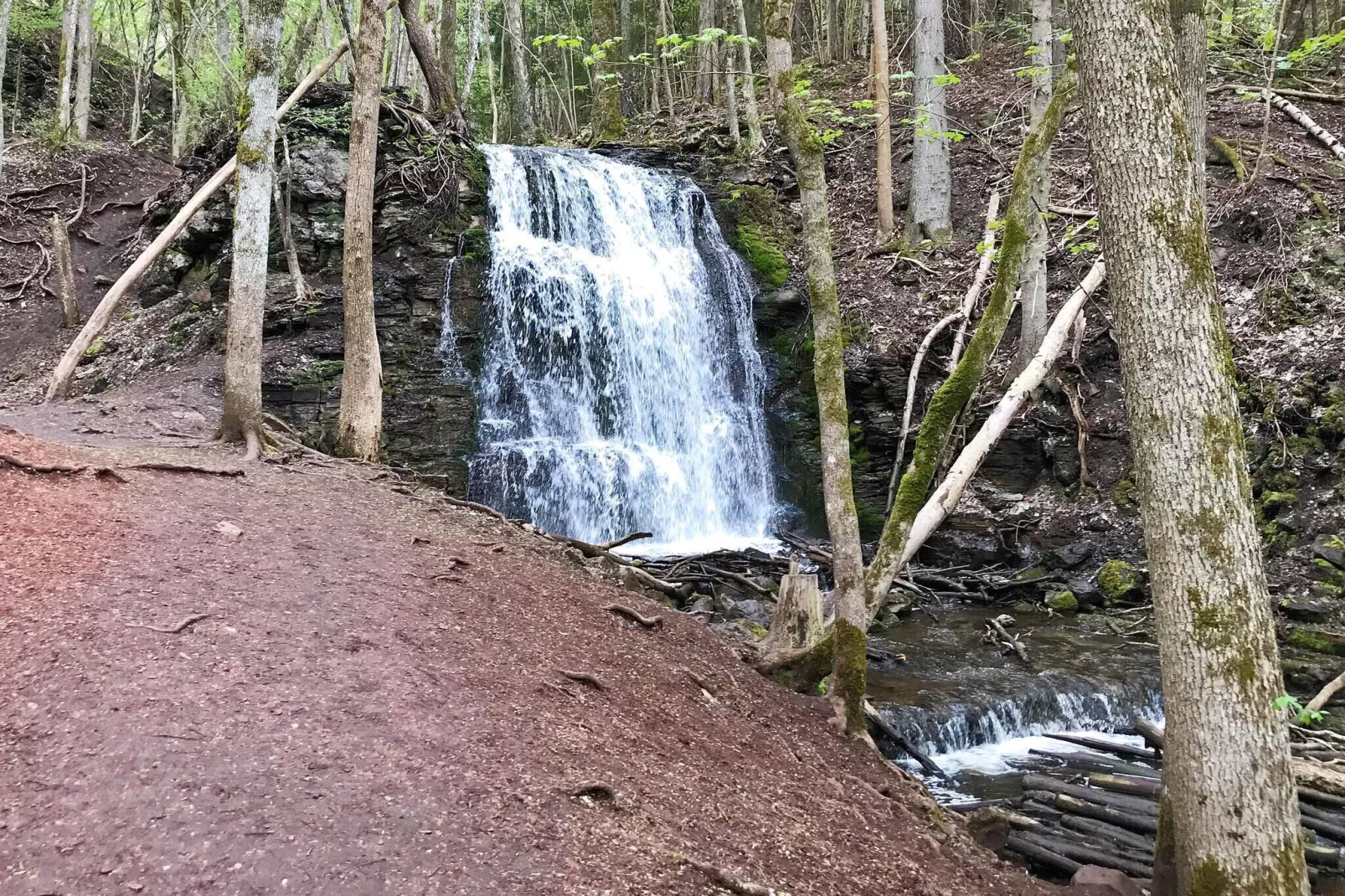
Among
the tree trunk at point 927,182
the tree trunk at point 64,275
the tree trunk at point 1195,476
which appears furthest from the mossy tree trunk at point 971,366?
the tree trunk at point 64,275

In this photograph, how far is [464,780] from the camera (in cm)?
327

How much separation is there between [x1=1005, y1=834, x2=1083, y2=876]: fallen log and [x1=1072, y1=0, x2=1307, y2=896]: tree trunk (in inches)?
59.4

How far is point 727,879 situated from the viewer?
315 cm

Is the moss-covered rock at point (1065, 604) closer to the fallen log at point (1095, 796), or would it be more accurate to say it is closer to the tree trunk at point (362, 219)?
the fallen log at point (1095, 796)

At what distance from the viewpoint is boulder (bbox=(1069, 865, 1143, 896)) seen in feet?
14.0

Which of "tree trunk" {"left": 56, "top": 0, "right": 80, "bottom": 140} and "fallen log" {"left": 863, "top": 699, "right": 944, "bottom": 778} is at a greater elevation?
"tree trunk" {"left": 56, "top": 0, "right": 80, "bottom": 140}

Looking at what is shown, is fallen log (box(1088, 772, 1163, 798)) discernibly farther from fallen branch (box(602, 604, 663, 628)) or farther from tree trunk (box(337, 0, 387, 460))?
tree trunk (box(337, 0, 387, 460))

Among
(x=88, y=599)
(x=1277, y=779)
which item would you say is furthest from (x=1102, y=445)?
(x=88, y=599)

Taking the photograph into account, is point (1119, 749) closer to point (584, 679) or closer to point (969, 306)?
point (584, 679)

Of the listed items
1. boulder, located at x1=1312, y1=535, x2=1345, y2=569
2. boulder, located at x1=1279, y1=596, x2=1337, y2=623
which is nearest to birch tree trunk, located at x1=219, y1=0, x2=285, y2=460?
boulder, located at x1=1279, y1=596, x2=1337, y2=623

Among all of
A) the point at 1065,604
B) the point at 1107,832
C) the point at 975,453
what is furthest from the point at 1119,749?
the point at 1065,604

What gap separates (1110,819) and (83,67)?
23034 mm

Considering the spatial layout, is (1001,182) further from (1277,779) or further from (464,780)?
(464,780)

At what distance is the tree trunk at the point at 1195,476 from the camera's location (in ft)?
10.5
